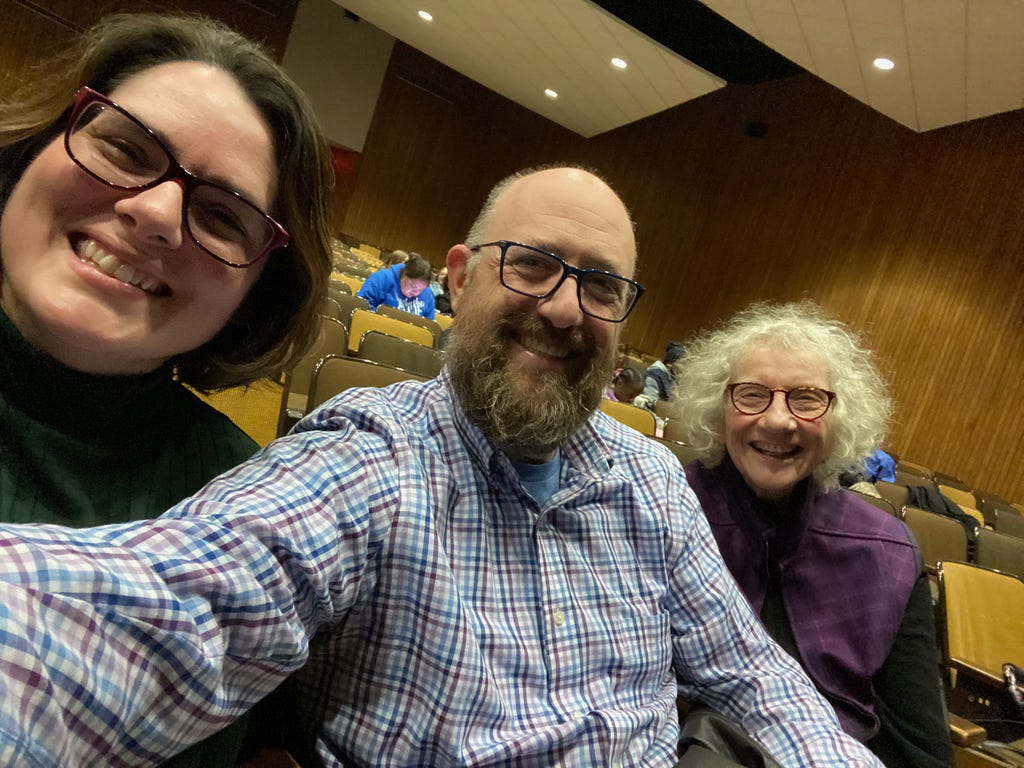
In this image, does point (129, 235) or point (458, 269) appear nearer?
point (129, 235)

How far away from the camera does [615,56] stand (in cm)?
855

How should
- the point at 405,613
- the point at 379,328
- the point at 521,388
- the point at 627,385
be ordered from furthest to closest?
1. the point at 627,385
2. the point at 379,328
3. the point at 521,388
4. the point at 405,613

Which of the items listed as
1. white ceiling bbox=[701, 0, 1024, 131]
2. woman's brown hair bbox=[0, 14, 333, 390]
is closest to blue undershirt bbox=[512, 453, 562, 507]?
woman's brown hair bbox=[0, 14, 333, 390]

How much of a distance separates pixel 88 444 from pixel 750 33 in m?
7.35

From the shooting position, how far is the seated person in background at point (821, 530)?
1.64 metres

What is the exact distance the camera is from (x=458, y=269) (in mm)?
1401

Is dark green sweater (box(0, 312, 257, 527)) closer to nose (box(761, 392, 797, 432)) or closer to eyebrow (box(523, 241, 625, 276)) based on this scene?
eyebrow (box(523, 241, 625, 276))

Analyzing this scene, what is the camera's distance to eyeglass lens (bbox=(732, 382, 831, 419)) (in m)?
1.85

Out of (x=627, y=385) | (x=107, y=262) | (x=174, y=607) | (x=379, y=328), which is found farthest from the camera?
(x=627, y=385)

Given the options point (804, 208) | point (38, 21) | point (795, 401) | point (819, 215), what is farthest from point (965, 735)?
point (38, 21)

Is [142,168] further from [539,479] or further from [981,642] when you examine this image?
[981,642]

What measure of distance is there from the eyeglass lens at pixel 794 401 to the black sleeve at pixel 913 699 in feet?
1.79

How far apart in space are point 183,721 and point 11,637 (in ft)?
0.79

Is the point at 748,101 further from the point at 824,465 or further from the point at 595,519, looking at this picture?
the point at 595,519
